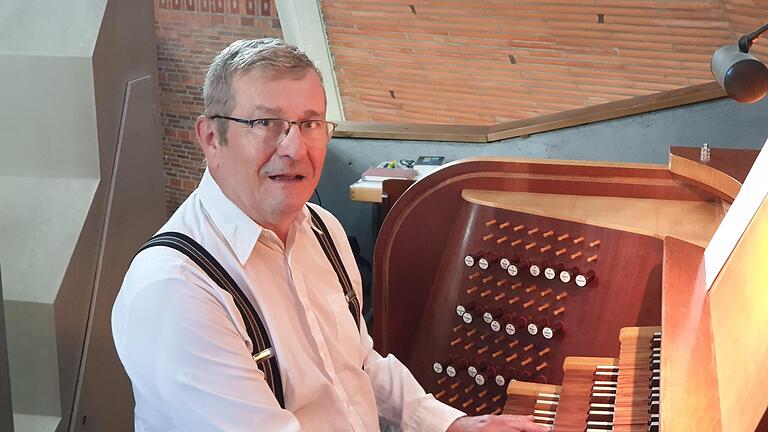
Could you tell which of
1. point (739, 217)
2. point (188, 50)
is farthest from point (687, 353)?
point (188, 50)

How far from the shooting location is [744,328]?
137 cm

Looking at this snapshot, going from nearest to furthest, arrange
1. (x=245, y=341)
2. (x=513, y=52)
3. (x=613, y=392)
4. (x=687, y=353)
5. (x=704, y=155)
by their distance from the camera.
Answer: (x=687, y=353) → (x=245, y=341) → (x=613, y=392) → (x=704, y=155) → (x=513, y=52)

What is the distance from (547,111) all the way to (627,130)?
1.61 meters

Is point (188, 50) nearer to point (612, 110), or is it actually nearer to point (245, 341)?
point (612, 110)

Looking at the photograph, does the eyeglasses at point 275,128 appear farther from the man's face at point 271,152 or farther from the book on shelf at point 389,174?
the book on shelf at point 389,174

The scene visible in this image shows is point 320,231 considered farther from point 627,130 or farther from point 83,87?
point 627,130

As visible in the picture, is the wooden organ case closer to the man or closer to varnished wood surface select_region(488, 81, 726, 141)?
the man

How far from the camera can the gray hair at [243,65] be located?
177cm

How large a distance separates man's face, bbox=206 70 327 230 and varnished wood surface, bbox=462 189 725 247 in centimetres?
111

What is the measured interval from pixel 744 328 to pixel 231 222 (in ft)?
3.26

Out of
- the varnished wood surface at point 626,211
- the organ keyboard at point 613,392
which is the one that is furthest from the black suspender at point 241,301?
the varnished wood surface at point 626,211

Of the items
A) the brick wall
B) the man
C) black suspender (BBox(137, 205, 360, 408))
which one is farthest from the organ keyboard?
the brick wall

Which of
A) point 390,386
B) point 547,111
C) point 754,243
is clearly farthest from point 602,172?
point 547,111

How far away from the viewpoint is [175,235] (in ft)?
5.81
